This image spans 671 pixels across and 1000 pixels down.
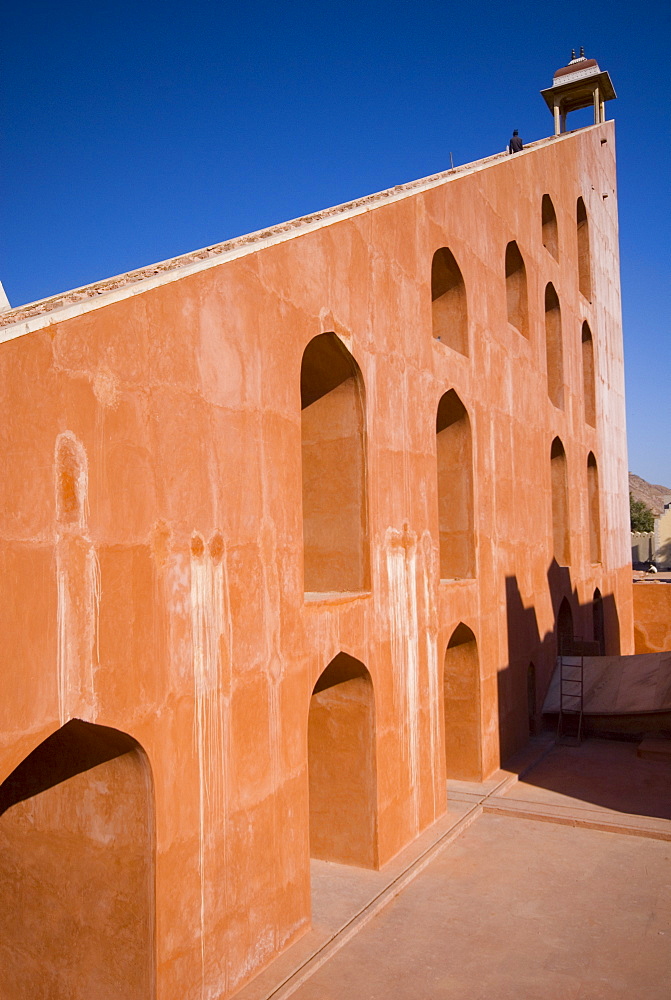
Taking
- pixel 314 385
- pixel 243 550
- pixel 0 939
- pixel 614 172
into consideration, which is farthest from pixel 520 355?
pixel 614 172

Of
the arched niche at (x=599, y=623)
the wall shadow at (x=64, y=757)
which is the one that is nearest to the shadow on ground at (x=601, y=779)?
the arched niche at (x=599, y=623)

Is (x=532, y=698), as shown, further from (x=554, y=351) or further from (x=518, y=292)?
(x=518, y=292)

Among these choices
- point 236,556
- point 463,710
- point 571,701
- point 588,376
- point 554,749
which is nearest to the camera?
point 236,556

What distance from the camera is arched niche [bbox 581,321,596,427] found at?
18.1 metres

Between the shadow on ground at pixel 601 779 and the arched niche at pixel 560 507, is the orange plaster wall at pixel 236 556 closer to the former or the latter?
the shadow on ground at pixel 601 779

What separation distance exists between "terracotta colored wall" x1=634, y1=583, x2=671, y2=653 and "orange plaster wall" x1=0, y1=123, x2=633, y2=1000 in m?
12.4

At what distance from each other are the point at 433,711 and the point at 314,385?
12.9 feet

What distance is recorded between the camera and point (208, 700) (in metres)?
5.60

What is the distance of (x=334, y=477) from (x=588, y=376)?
1198cm

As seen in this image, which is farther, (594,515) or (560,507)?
(594,515)

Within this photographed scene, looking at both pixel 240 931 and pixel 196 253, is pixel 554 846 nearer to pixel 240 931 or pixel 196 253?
pixel 240 931

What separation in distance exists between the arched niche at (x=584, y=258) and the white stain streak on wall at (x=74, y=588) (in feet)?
52.2

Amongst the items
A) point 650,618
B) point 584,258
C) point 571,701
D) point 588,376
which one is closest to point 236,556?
point 571,701

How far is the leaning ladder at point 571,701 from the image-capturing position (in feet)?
42.7
